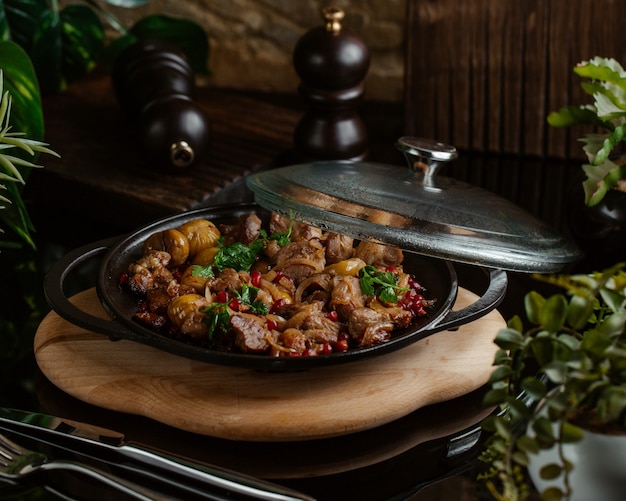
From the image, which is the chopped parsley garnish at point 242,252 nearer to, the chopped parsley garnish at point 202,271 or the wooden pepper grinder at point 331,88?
the chopped parsley garnish at point 202,271

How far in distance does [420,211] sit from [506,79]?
1076 millimetres

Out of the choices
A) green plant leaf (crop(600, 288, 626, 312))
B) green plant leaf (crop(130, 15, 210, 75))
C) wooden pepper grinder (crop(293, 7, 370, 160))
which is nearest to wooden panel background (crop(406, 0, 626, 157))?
wooden pepper grinder (crop(293, 7, 370, 160))

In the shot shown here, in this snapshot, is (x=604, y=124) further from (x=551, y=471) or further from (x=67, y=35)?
(x=67, y=35)

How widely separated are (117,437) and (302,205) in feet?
1.81

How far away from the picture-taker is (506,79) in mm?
2570

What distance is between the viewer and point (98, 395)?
1472mm

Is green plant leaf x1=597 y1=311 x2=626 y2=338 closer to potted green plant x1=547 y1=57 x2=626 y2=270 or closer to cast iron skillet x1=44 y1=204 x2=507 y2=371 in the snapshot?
cast iron skillet x1=44 y1=204 x2=507 y2=371

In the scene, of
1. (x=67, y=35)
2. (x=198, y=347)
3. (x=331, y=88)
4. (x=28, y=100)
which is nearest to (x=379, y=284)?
(x=198, y=347)

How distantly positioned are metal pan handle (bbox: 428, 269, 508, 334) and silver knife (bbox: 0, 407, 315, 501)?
0.41 meters

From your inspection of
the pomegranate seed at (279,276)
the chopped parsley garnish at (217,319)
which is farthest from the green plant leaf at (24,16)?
the chopped parsley garnish at (217,319)

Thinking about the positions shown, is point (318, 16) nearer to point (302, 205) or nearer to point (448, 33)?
point (448, 33)

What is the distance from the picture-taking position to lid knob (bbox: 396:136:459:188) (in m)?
1.71

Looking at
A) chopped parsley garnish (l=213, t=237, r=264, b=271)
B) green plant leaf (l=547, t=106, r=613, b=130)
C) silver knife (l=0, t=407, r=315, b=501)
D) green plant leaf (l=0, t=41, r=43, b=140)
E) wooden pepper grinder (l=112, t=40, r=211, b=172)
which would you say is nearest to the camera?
silver knife (l=0, t=407, r=315, b=501)

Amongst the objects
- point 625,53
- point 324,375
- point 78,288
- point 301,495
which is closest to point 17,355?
point 78,288
